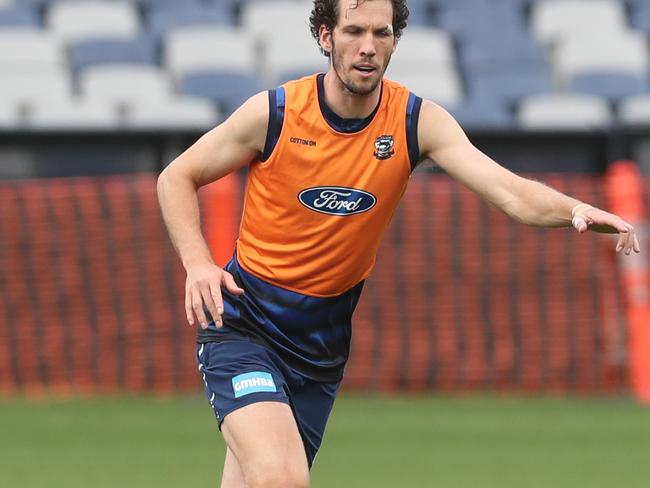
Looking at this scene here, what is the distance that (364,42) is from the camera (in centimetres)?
587

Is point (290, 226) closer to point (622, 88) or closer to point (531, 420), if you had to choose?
point (531, 420)

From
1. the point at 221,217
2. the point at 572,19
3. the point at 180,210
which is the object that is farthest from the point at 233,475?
the point at 572,19

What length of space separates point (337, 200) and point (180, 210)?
2.04 ft

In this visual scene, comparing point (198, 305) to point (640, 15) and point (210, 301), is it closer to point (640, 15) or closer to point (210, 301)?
point (210, 301)

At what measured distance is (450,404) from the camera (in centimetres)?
1306

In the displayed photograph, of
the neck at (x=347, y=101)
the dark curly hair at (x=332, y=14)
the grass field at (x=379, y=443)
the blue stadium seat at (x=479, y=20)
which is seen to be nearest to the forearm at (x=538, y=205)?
the neck at (x=347, y=101)

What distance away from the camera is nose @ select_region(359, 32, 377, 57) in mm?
5844

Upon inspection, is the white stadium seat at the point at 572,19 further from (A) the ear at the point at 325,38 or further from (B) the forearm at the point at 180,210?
(B) the forearm at the point at 180,210

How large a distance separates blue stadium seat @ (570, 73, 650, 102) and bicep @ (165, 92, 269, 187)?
11.2m

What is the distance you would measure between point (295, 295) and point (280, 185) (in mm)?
470

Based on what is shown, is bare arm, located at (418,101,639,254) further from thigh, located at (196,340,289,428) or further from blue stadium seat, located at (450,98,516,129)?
blue stadium seat, located at (450,98,516,129)

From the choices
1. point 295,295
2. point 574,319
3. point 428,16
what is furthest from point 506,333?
point 295,295

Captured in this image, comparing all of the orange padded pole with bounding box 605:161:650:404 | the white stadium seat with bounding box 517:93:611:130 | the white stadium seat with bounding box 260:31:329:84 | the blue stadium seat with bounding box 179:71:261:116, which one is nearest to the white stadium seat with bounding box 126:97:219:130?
the blue stadium seat with bounding box 179:71:261:116

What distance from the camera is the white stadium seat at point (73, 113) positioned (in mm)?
14406
